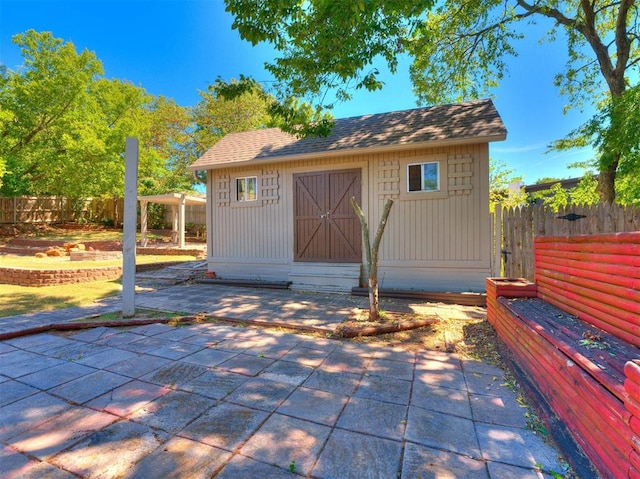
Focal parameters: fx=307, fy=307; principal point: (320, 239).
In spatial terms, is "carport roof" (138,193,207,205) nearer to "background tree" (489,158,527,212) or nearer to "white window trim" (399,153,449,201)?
"white window trim" (399,153,449,201)

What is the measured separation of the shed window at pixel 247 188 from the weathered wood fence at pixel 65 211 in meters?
10.8

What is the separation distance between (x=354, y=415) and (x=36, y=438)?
194 centimetres

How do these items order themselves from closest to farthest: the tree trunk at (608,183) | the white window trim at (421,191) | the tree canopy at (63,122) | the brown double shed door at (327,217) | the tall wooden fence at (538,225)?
the tall wooden fence at (538,225) → the white window trim at (421,191) → the tree trunk at (608,183) → the brown double shed door at (327,217) → the tree canopy at (63,122)

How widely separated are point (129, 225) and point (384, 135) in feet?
16.9

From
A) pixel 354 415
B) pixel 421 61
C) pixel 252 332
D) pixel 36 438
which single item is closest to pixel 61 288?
pixel 252 332

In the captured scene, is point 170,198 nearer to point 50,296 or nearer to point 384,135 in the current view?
point 50,296

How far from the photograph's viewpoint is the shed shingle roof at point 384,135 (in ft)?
19.4

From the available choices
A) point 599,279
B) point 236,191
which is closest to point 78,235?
point 236,191

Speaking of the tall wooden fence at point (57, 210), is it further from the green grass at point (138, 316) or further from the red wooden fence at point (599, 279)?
the red wooden fence at point (599, 279)

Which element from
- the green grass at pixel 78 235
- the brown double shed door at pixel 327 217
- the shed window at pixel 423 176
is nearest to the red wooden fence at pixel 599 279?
the shed window at pixel 423 176

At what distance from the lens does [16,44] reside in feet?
50.4

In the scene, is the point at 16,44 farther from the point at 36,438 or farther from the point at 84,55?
the point at 36,438

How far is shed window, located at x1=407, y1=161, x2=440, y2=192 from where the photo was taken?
6281mm

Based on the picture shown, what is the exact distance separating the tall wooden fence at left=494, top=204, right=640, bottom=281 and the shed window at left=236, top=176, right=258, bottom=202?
5.48 m
